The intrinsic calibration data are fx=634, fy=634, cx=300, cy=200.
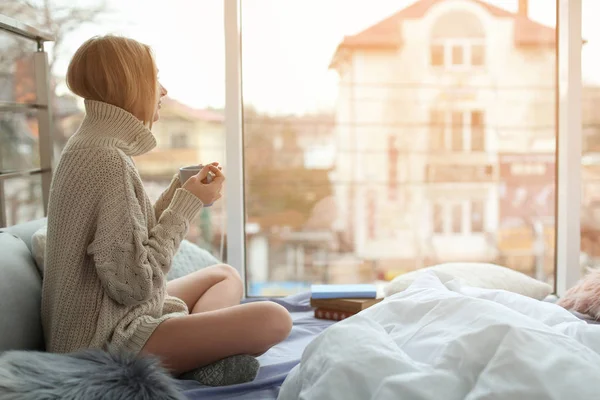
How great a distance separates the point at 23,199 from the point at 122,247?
1.53 meters

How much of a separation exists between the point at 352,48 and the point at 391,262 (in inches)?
39.5

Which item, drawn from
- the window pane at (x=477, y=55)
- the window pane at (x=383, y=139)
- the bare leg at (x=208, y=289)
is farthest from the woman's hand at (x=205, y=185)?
the window pane at (x=477, y=55)

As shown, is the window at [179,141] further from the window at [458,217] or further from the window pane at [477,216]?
the window pane at [477,216]

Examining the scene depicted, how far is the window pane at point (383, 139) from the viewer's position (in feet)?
9.07

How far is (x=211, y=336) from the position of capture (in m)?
1.48

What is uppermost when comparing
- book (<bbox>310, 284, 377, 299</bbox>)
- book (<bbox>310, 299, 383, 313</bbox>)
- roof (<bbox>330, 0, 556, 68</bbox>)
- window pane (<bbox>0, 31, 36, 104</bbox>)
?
roof (<bbox>330, 0, 556, 68</bbox>)

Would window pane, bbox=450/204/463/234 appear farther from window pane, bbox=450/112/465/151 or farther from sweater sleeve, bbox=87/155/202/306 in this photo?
sweater sleeve, bbox=87/155/202/306

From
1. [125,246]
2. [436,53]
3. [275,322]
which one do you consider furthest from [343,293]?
[436,53]

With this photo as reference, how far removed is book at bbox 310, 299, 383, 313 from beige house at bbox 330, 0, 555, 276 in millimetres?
839

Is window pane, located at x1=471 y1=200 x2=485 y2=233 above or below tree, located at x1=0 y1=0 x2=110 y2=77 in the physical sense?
below

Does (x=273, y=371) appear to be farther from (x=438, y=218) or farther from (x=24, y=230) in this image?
(x=438, y=218)

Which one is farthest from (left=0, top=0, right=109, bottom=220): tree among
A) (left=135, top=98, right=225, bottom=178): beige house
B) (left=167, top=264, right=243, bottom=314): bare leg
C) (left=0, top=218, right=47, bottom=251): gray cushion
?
(left=167, top=264, right=243, bottom=314): bare leg

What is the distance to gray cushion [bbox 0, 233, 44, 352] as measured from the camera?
1.42 metres

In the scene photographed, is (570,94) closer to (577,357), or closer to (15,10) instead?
(577,357)
